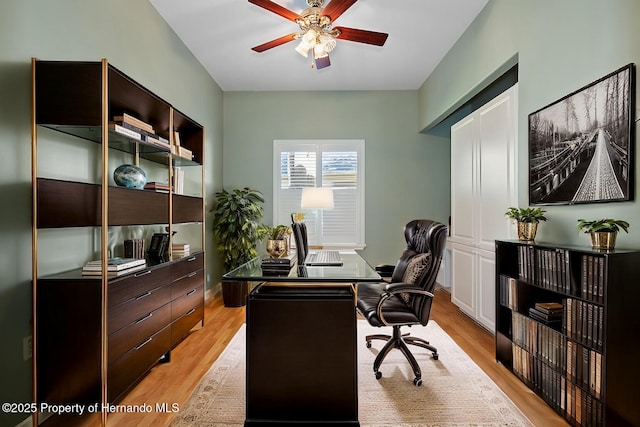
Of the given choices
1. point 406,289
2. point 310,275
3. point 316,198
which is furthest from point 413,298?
point 316,198

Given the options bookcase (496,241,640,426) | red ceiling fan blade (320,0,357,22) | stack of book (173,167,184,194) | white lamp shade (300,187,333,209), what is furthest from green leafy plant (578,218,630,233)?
stack of book (173,167,184,194)

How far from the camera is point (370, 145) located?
5.56m

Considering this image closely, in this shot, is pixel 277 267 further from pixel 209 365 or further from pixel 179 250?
pixel 179 250

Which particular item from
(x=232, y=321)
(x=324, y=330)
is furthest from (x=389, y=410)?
(x=232, y=321)

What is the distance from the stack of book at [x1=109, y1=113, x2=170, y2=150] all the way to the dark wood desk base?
56.5 inches

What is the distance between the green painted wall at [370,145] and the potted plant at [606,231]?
12.1ft

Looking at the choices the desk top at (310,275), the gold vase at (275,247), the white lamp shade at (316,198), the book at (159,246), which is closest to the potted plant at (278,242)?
the gold vase at (275,247)

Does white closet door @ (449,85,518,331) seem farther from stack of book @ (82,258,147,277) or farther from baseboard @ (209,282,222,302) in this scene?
baseboard @ (209,282,222,302)

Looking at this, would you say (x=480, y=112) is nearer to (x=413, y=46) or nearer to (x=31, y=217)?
(x=413, y=46)

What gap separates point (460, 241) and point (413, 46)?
2410 millimetres

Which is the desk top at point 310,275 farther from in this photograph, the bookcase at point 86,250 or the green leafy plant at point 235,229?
the green leafy plant at point 235,229

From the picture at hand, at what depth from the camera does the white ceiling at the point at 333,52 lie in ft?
10.9

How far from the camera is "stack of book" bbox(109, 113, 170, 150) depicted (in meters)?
2.26

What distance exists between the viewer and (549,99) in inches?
97.6
